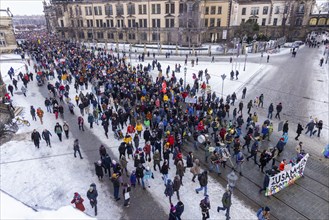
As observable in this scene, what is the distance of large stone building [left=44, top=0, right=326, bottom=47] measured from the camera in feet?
190

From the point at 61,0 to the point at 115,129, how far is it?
233 ft

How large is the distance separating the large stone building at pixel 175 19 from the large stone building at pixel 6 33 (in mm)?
20604

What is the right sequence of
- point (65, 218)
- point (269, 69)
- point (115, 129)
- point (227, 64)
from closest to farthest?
point (65, 218), point (115, 129), point (269, 69), point (227, 64)

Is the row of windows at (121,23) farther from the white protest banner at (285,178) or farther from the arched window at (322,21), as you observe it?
the white protest banner at (285,178)

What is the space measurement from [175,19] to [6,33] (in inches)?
1471

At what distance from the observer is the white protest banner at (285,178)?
36.9 feet

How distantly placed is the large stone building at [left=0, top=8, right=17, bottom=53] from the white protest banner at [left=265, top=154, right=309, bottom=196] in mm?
58824

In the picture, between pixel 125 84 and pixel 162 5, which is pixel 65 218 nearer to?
pixel 125 84

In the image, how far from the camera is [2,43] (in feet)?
173

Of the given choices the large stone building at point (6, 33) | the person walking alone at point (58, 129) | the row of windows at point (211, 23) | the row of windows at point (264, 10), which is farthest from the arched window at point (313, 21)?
the large stone building at point (6, 33)

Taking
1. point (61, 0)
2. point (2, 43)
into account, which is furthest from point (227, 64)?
point (61, 0)

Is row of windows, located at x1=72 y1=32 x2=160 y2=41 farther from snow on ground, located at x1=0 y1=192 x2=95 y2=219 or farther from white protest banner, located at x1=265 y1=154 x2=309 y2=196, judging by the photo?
snow on ground, located at x1=0 y1=192 x2=95 y2=219

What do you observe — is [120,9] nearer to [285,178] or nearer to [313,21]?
[313,21]

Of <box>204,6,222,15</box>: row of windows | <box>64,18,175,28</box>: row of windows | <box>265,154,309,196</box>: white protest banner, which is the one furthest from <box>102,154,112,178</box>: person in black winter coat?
<box>204,6,222,15</box>: row of windows
